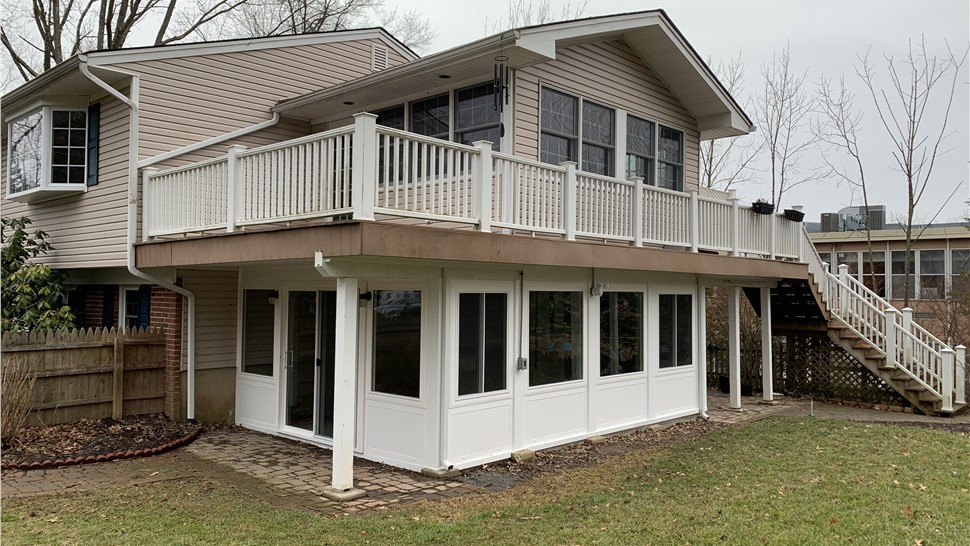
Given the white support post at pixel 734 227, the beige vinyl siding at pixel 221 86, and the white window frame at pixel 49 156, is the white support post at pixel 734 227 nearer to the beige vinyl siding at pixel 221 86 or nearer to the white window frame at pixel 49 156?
the beige vinyl siding at pixel 221 86

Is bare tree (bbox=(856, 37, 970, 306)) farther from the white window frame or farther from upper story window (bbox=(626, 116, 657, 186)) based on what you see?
the white window frame

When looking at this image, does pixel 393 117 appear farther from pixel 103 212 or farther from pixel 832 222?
pixel 832 222

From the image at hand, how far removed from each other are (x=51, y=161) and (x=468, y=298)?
7.87 meters

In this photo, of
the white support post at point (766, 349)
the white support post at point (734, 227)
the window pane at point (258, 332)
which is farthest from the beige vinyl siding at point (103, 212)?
the white support post at point (766, 349)

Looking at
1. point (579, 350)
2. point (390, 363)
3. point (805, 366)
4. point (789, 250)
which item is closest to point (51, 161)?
point (390, 363)

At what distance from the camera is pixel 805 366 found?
1457 centimetres

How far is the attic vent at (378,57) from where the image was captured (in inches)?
541

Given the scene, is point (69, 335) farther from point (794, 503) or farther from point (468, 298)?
point (794, 503)

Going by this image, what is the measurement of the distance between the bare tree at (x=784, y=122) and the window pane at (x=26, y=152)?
2095 cm

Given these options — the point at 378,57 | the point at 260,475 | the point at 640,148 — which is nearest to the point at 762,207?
the point at 640,148

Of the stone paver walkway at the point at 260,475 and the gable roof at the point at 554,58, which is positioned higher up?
the gable roof at the point at 554,58

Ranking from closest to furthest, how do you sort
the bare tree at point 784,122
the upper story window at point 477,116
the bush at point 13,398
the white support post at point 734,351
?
the bush at point 13,398, the upper story window at point 477,116, the white support post at point 734,351, the bare tree at point 784,122

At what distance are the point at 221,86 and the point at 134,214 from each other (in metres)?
2.72

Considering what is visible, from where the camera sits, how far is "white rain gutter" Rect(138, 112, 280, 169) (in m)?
9.94
